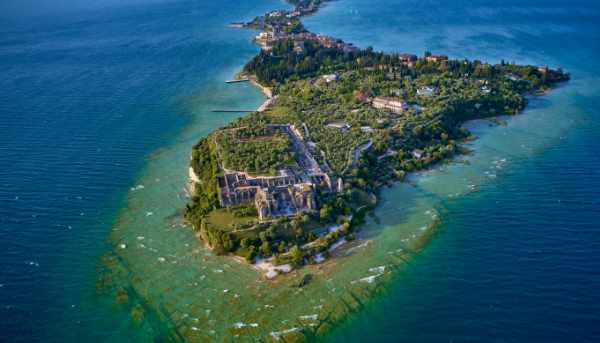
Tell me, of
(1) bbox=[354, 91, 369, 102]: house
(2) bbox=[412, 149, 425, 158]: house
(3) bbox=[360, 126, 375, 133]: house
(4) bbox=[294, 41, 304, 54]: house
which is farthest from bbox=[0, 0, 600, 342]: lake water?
(1) bbox=[354, 91, 369, 102]: house

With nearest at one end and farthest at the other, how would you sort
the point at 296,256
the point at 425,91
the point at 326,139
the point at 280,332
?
1. the point at 280,332
2. the point at 296,256
3. the point at 326,139
4. the point at 425,91

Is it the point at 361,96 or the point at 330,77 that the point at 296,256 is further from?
the point at 330,77

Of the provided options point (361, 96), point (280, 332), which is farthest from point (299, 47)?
point (280, 332)

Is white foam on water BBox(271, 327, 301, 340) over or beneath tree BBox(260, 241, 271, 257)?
beneath

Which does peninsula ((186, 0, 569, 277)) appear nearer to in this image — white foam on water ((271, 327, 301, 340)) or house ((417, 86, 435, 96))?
house ((417, 86, 435, 96))

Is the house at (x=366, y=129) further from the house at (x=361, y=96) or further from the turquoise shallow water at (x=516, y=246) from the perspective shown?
the turquoise shallow water at (x=516, y=246)
